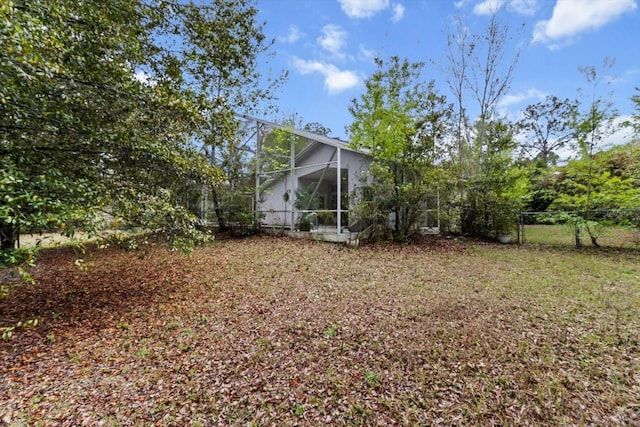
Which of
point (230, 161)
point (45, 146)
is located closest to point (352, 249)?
point (230, 161)

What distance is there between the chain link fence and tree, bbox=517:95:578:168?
47.3 ft

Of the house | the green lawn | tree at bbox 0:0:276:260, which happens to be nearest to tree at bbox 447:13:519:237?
the green lawn

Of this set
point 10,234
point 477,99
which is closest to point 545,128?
point 477,99

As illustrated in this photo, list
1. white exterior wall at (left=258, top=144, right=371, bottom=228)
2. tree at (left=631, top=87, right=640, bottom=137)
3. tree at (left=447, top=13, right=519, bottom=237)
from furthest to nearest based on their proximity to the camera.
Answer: tree at (left=447, top=13, right=519, bottom=237)
white exterior wall at (left=258, top=144, right=371, bottom=228)
tree at (left=631, top=87, right=640, bottom=137)

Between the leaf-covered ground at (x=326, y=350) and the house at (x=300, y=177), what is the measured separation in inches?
207

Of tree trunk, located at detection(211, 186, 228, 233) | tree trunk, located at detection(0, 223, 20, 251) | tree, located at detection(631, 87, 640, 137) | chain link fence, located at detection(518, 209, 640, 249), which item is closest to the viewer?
tree trunk, located at detection(0, 223, 20, 251)

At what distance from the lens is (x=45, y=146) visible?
3420 millimetres

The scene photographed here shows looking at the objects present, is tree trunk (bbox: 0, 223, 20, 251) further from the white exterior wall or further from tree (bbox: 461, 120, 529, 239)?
tree (bbox: 461, 120, 529, 239)

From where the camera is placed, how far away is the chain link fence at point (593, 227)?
8.67 meters

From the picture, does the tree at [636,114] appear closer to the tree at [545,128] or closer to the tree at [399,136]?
the tree at [399,136]

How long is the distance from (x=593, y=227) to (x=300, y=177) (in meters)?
10.3

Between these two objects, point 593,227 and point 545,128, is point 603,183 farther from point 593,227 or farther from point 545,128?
point 545,128

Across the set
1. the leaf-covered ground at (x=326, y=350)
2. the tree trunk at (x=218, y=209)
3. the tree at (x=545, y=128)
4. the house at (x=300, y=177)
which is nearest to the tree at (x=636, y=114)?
the leaf-covered ground at (x=326, y=350)

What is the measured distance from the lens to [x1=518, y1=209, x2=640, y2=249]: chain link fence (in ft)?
28.5
